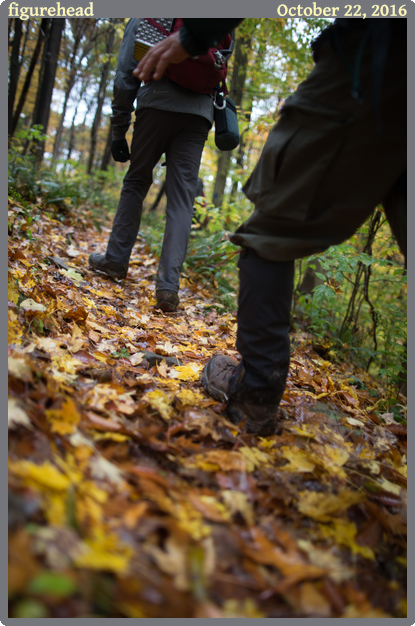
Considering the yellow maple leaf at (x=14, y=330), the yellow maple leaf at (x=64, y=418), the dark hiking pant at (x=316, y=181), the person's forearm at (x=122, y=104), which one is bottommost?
the yellow maple leaf at (x=64, y=418)

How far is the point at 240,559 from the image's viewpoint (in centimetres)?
85

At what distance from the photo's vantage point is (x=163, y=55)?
139 centimetres

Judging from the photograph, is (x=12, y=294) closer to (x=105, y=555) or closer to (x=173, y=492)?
(x=173, y=492)

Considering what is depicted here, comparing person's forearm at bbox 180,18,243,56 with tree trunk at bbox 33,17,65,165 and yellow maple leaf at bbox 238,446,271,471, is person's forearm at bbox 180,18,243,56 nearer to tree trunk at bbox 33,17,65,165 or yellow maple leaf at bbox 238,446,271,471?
yellow maple leaf at bbox 238,446,271,471

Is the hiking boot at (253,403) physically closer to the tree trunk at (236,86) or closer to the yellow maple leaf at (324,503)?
the yellow maple leaf at (324,503)

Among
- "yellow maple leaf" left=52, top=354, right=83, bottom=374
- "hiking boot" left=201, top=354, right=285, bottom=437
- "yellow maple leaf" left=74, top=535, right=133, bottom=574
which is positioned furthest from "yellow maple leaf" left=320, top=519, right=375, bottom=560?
"yellow maple leaf" left=52, top=354, right=83, bottom=374

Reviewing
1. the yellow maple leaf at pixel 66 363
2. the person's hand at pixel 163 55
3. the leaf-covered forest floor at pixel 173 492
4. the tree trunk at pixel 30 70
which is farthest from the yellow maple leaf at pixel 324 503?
the tree trunk at pixel 30 70

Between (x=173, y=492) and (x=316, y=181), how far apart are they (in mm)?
1131

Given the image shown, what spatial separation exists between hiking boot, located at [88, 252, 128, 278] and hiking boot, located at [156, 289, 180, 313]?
576mm

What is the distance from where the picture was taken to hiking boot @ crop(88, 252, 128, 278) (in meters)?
3.33

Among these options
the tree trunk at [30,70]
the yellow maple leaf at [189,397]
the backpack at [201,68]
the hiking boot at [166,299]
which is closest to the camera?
the yellow maple leaf at [189,397]

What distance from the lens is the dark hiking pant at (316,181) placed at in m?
1.17

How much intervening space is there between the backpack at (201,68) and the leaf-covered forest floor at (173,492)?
1.83m

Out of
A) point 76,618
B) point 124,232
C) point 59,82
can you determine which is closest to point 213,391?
point 76,618
